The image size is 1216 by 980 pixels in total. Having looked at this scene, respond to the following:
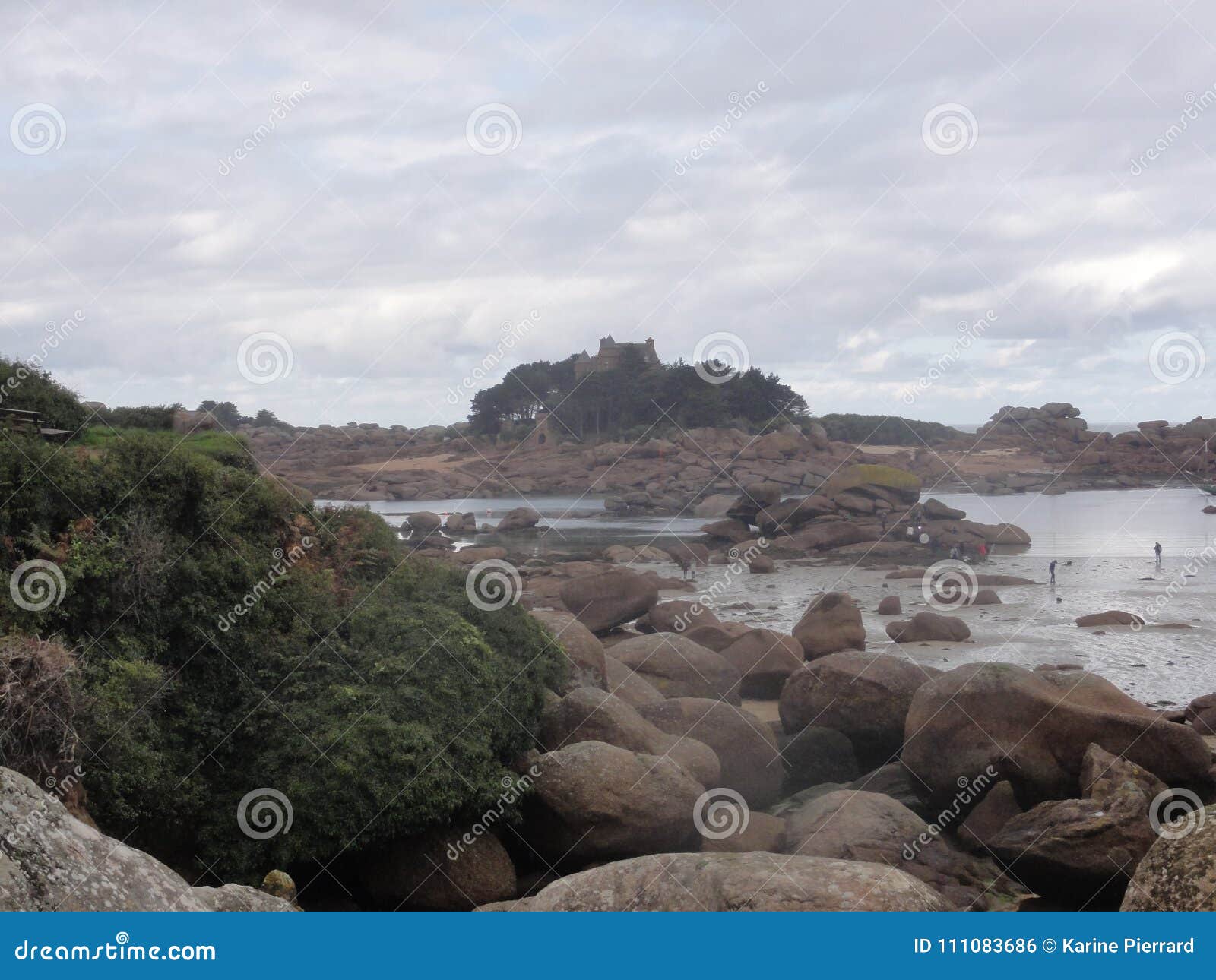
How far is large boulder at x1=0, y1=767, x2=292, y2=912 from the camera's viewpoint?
662 cm

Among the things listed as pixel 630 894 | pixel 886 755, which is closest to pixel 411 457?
pixel 886 755

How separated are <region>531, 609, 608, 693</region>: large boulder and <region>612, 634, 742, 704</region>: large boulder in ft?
5.07

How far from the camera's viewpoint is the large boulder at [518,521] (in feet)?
201

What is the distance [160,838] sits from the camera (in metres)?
12.9

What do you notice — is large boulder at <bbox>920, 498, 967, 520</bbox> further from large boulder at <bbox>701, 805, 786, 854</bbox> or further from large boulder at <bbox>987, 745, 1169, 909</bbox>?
large boulder at <bbox>701, 805, 786, 854</bbox>

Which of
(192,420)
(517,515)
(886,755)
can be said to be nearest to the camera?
(886,755)

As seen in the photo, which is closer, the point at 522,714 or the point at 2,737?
the point at 2,737

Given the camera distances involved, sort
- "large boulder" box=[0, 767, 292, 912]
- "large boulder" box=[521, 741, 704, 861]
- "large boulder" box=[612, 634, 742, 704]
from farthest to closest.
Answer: "large boulder" box=[612, 634, 742, 704], "large boulder" box=[521, 741, 704, 861], "large boulder" box=[0, 767, 292, 912]

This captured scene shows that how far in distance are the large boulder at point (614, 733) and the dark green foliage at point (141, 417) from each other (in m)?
16.5

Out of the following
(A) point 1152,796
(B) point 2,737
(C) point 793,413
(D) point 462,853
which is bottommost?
(D) point 462,853

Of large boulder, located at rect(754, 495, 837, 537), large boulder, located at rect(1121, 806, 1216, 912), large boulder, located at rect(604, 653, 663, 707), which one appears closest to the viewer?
large boulder, located at rect(1121, 806, 1216, 912)

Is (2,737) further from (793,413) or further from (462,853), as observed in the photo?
(793,413)

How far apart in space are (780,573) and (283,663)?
104ft

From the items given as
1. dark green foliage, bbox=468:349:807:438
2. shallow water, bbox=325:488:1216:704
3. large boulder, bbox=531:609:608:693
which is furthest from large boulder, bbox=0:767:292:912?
dark green foliage, bbox=468:349:807:438
